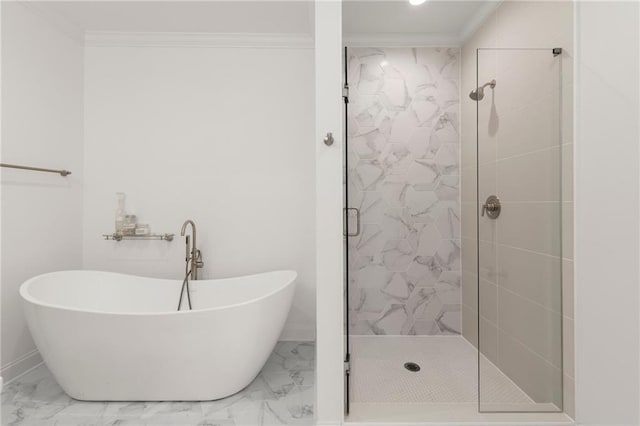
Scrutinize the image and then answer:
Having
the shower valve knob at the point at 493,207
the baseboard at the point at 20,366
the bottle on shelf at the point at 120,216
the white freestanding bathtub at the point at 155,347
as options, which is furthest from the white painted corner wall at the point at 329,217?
the baseboard at the point at 20,366

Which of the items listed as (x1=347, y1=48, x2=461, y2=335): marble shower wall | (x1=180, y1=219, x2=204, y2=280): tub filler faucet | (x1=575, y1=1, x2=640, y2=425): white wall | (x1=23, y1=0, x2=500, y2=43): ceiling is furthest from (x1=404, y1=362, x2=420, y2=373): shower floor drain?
(x1=23, y1=0, x2=500, y2=43): ceiling

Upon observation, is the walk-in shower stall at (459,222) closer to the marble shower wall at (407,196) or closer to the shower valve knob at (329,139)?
the marble shower wall at (407,196)

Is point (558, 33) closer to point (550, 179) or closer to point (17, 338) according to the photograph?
point (550, 179)

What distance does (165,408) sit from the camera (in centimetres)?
166

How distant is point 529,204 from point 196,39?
104 inches

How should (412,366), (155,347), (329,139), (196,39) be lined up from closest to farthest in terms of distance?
(329,139), (155,347), (412,366), (196,39)

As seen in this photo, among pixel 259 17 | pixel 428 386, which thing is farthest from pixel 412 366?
pixel 259 17

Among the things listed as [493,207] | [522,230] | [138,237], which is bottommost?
[138,237]

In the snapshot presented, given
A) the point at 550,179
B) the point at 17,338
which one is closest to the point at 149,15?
the point at 17,338

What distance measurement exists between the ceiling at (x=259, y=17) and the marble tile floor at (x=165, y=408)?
86.5 inches

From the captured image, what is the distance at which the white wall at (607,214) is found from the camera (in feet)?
4.09

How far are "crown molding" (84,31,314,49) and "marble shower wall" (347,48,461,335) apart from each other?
74cm

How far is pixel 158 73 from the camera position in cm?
256

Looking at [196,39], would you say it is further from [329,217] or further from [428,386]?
[428,386]
